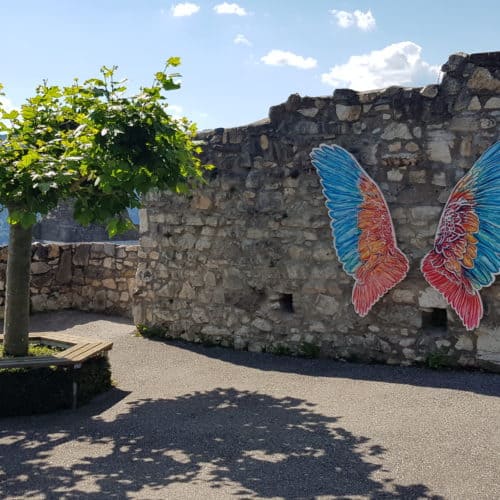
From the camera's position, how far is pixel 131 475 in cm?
364

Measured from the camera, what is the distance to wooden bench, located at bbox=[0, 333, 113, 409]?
4879 mm

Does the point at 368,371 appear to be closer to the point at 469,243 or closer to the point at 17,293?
the point at 469,243

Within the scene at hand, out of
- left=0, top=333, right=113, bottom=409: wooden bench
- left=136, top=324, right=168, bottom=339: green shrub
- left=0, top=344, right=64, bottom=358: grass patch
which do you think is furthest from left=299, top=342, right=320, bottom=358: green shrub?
left=0, top=344, right=64, bottom=358: grass patch

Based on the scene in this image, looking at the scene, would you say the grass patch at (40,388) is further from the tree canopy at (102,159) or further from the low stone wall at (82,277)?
the low stone wall at (82,277)

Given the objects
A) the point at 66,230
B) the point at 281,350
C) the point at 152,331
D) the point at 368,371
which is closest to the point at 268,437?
the point at 368,371

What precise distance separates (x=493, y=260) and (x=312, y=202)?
1.96 m

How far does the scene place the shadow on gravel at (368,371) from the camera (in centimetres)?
529

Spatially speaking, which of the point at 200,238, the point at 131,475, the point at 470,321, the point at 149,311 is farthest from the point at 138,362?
the point at 470,321

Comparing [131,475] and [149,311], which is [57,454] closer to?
[131,475]

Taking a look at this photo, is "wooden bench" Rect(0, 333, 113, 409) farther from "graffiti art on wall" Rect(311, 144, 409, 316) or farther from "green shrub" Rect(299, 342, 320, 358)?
"graffiti art on wall" Rect(311, 144, 409, 316)

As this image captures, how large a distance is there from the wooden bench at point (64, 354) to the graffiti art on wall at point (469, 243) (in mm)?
3325

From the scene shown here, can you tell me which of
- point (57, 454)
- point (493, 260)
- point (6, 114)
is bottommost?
point (57, 454)

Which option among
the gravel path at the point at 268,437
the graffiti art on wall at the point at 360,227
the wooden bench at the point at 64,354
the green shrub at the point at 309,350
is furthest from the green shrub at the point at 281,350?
the wooden bench at the point at 64,354

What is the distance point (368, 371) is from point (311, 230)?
1.64 m
